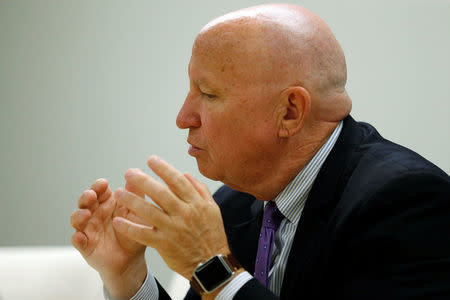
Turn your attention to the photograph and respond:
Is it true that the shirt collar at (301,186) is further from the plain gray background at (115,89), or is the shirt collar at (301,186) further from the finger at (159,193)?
the plain gray background at (115,89)

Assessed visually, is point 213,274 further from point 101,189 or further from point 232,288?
point 101,189

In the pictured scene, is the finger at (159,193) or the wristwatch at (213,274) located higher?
the finger at (159,193)

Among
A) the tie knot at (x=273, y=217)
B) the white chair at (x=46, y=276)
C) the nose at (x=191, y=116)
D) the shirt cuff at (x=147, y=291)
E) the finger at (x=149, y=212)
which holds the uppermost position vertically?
the nose at (x=191, y=116)

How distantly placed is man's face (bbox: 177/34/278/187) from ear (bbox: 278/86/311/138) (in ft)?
0.07

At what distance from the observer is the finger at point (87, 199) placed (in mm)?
1239

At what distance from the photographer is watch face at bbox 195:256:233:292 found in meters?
0.97

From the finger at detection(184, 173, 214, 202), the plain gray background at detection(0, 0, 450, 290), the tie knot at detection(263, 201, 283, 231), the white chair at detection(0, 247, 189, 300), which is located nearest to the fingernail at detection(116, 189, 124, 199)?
the finger at detection(184, 173, 214, 202)

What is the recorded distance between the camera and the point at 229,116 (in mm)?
1145

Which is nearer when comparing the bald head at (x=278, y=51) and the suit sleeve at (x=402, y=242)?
the suit sleeve at (x=402, y=242)

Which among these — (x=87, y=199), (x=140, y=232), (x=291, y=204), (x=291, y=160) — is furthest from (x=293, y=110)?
(x=87, y=199)

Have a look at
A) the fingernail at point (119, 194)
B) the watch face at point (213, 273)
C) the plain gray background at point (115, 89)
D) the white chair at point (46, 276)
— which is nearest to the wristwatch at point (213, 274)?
the watch face at point (213, 273)

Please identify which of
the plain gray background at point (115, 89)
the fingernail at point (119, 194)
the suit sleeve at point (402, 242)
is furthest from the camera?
the plain gray background at point (115, 89)

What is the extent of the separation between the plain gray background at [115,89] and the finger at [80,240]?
4.88ft

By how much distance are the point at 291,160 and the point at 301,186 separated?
7 centimetres
